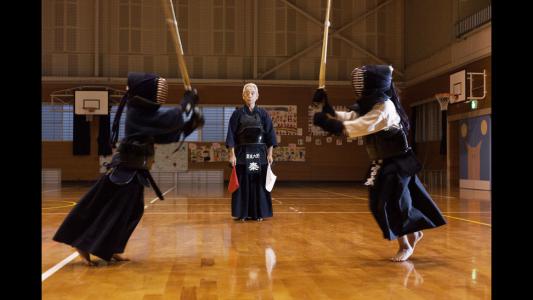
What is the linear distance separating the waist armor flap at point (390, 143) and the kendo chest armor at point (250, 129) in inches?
116

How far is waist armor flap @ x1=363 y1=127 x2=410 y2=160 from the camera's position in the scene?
3.75m

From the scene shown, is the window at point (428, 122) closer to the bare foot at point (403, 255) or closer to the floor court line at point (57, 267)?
the bare foot at point (403, 255)

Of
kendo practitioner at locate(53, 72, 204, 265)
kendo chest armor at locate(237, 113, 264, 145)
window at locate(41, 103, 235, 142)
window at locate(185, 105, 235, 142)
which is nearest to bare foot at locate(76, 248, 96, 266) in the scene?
kendo practitioner at locate(53, 72, 204, 265)

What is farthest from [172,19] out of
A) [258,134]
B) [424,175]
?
[424,175]

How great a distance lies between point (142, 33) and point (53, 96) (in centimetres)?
358

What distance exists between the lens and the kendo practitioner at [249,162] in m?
6.56

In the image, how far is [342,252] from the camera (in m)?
4.15

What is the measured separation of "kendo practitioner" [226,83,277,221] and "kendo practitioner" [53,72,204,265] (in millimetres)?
2929

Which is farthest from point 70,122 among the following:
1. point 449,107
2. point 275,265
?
point 275,265

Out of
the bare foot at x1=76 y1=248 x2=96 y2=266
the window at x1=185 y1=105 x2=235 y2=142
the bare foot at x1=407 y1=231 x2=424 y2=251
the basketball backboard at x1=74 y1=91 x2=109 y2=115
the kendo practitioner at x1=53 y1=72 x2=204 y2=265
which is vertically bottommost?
the bare foot at x1=76 y1=248 x2=96 y2=266

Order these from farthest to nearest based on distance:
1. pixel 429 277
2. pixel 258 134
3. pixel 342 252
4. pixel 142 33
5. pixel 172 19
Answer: pixel 142 33 < pixel 258 134 < pixel 342 252 < pixel 429 277 < pixel 172 19

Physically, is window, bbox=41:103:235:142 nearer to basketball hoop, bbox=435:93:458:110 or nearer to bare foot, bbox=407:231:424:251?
basketball hoop, bbox=435:93:458:110

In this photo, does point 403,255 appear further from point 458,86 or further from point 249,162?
point 458,86
